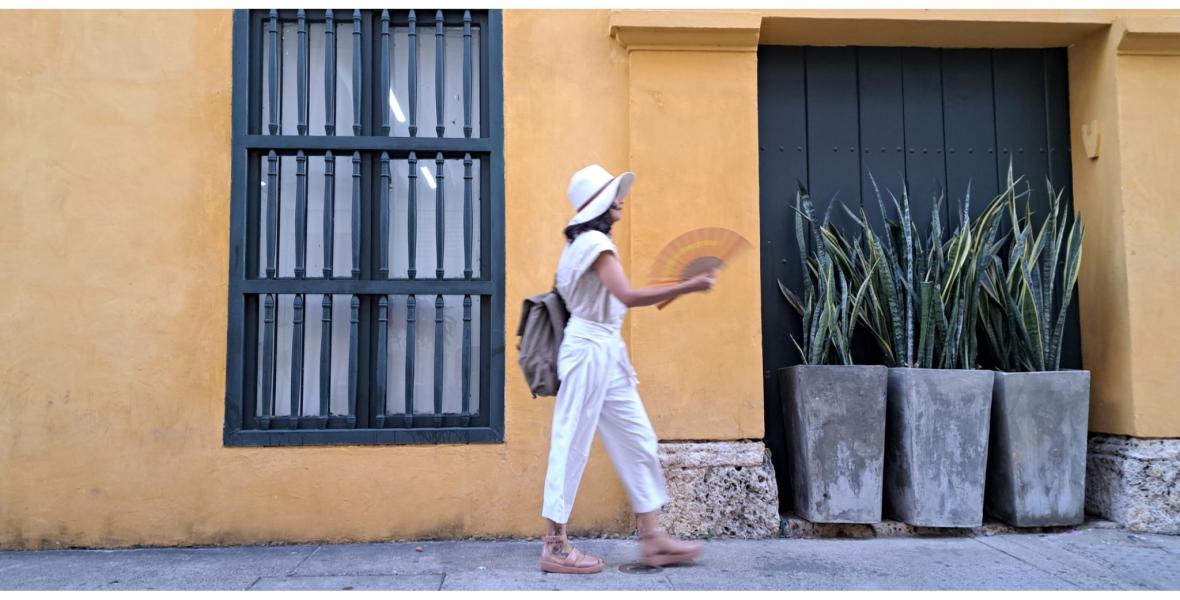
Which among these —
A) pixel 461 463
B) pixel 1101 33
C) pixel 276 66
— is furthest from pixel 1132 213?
pixel 276 66

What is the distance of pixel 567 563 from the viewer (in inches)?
148

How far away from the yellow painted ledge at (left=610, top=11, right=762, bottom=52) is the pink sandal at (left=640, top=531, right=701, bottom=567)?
7.43 ft

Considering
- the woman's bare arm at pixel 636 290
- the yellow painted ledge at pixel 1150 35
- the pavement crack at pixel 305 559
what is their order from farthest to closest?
the yellow painted ledge at pixel 1150 35 < the pavement crack at pixel 305 559 < the woman's bare arm at pixel 636 290

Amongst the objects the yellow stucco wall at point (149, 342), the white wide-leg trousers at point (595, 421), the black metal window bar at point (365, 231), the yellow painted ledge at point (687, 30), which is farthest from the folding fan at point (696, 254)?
the yellow painted ledge at point (687, 30)

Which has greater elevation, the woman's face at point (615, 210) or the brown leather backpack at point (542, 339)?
the woman's face at point (615, 210)

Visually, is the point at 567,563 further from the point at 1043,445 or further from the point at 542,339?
the point at 1043,445

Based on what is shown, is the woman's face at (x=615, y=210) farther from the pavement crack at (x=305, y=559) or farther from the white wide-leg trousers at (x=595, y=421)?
the pavement crack at (x=305, y=559)

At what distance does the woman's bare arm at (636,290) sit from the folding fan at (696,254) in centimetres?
7

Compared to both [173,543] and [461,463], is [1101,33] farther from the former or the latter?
[173,543]

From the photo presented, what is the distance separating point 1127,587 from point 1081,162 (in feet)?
7.50

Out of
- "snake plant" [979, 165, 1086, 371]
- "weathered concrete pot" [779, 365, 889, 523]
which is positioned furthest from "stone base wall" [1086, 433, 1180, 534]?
"weathered concrete pot" [779, 365, 889, 523]

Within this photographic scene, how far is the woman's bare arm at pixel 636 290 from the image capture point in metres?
Answer: 3.48

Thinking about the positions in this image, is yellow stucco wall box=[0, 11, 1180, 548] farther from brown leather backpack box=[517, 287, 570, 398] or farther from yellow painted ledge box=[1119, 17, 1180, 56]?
brown leather backpack box=[517, 287, 570, 398]

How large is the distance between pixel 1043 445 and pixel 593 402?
2.22 metres
